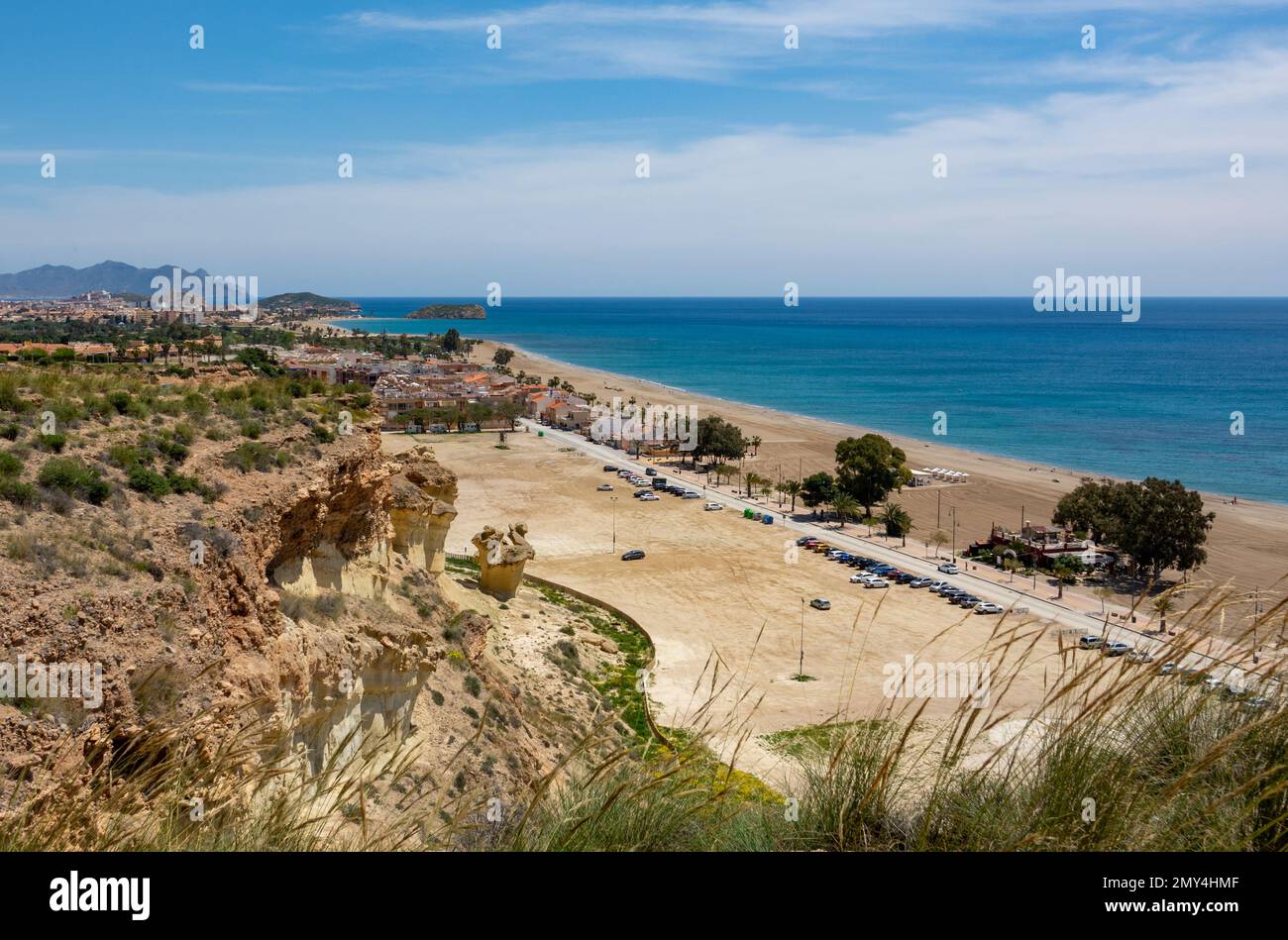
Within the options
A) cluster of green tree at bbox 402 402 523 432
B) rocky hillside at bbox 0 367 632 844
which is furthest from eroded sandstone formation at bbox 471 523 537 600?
cluster of green tree at bbox 402 402 523 432

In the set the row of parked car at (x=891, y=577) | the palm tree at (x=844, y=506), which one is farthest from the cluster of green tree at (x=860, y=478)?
the row of parked car at (x=891, y=577)

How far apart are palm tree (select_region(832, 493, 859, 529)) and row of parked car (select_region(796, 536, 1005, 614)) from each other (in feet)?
21.3

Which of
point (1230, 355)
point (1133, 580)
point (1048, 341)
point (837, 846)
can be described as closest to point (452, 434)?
point (1133, 580)

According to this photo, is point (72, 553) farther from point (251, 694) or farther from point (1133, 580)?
point (1133, 580)

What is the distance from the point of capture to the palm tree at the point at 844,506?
48.3 metres

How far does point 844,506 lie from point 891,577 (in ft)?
37.6

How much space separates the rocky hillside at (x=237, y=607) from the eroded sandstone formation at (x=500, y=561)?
4.29m

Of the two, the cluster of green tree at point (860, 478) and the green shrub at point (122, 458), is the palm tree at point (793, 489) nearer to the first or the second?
the cluster of green tree at point (860, 478)

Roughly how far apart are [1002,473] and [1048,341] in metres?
133

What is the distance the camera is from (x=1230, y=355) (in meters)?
142

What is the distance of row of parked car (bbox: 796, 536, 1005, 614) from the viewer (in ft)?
111

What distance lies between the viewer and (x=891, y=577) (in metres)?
37.1

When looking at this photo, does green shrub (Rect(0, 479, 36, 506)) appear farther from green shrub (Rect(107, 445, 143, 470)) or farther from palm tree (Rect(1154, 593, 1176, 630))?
palm tree (Rect(1154, 593, 1176, 630))
